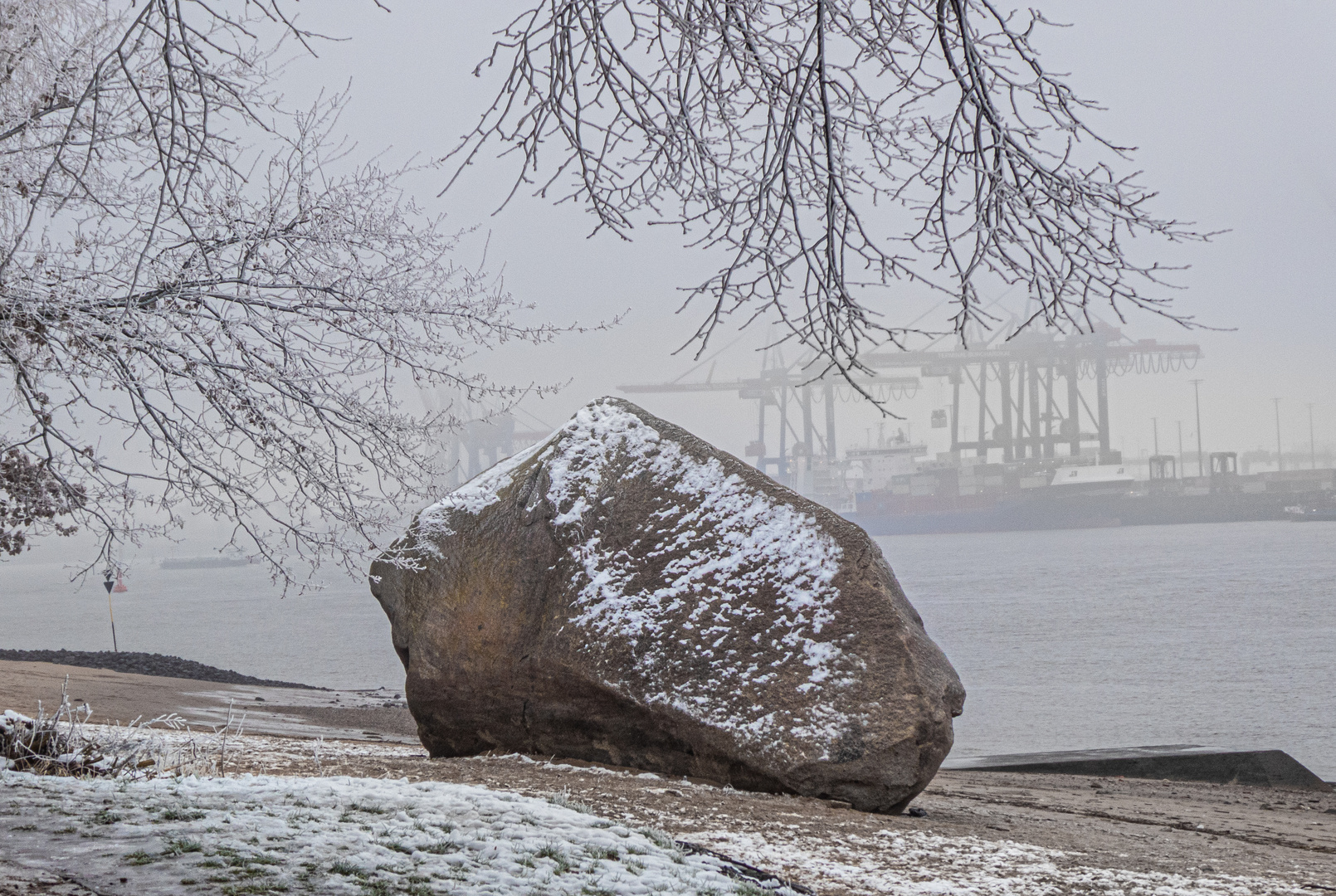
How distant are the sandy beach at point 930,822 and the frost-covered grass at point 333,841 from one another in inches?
8.5

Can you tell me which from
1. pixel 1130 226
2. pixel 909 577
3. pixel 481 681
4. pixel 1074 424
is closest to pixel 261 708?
pixel 481 681

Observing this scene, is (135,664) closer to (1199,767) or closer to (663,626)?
(663,626)

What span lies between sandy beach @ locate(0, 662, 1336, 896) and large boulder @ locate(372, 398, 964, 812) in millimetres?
200

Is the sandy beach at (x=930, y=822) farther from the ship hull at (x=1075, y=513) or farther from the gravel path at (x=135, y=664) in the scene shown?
the ship hull at (x=1075, y=513)

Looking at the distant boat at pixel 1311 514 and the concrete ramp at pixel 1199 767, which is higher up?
the concrete ramp at pixel 1199 767

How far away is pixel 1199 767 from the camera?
9688 mm

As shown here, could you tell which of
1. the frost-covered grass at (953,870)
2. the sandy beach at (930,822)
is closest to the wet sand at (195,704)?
the sandy beach at (930,822)

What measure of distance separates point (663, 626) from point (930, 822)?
162 centimetres

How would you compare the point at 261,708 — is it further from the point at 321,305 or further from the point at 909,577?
the point at 909,577

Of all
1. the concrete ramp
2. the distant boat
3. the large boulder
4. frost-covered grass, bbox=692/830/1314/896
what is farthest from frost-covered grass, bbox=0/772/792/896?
the distant boat

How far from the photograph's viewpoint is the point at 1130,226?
3.64 metres

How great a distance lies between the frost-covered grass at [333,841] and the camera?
2.97 meters

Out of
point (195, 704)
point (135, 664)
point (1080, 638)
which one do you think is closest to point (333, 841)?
point (195, 704)

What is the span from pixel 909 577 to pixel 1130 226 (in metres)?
67.7
